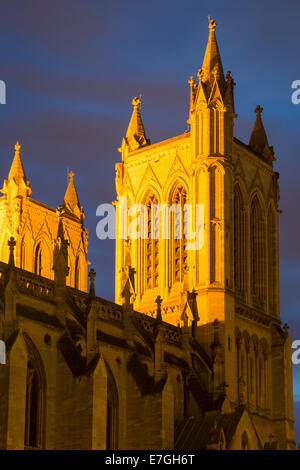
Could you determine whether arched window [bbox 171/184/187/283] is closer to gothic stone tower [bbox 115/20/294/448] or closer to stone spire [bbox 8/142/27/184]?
gothic stone tower [bbox 115/20/294/448]

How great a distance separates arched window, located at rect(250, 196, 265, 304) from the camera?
6786cm

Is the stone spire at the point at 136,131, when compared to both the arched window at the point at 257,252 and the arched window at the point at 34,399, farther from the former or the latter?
the arched window at the point at 34,399

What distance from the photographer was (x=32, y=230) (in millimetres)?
68000

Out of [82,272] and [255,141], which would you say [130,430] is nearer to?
[82,272]

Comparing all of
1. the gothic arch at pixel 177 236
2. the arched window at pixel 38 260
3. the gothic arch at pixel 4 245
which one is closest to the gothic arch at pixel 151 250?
the gothic arch at pixel 177 236

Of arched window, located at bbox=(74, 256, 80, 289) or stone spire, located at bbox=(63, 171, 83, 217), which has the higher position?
stone spire, located at bbox=(63, 171, 83, 217)

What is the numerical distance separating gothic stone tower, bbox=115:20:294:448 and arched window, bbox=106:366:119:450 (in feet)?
31.7

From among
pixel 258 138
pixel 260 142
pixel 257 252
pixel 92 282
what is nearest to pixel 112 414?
pixel 92 282

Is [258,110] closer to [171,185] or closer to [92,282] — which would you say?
[171,185]

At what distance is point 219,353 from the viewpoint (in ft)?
199

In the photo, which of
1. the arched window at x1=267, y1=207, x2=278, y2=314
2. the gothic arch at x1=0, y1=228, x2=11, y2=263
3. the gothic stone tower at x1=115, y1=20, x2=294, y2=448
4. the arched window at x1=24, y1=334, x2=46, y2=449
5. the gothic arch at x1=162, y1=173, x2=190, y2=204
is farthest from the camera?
the arched window at x1=267, y1=207, x2=278, y2=314

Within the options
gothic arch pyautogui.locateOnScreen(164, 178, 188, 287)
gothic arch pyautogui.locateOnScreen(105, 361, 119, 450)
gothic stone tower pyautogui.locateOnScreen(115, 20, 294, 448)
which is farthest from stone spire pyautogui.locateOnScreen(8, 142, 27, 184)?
gothic arch pyautogui.locateOnScreen(105, 361, 119, 450)
